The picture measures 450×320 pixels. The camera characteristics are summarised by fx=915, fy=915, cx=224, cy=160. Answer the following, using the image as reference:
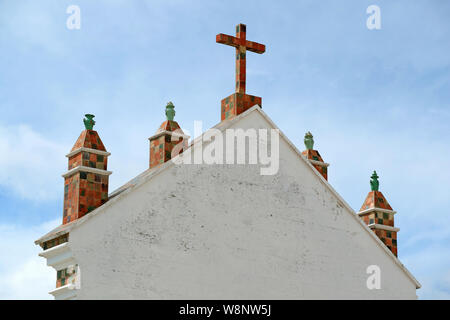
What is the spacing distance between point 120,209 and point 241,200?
359 cm

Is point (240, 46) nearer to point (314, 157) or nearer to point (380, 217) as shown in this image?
point (314, 157)

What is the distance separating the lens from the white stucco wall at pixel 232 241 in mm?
22234

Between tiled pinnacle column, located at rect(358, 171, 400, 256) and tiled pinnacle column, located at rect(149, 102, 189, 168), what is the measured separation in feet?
22.8

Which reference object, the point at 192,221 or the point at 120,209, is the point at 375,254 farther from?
the point at 120,209

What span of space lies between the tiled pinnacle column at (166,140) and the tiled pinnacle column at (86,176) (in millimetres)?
1388

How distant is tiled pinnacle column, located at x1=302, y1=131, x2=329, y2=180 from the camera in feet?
89.9

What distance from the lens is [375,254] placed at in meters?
26.7

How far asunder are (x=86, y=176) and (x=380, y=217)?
381 inches

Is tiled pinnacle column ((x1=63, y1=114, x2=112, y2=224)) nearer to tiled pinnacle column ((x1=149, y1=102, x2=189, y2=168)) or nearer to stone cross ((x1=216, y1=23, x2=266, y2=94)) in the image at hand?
tiled pinnacle column ((x1=149, y1=102, x2=189, y2=168))

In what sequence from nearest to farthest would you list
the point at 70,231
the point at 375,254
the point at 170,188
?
1. the point at 70,231
2. the point at 170,188
3. the point at 375,254

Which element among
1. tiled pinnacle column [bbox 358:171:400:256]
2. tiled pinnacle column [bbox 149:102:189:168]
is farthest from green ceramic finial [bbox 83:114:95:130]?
tiled pinnacle column [bbox 358:171:400:256]
